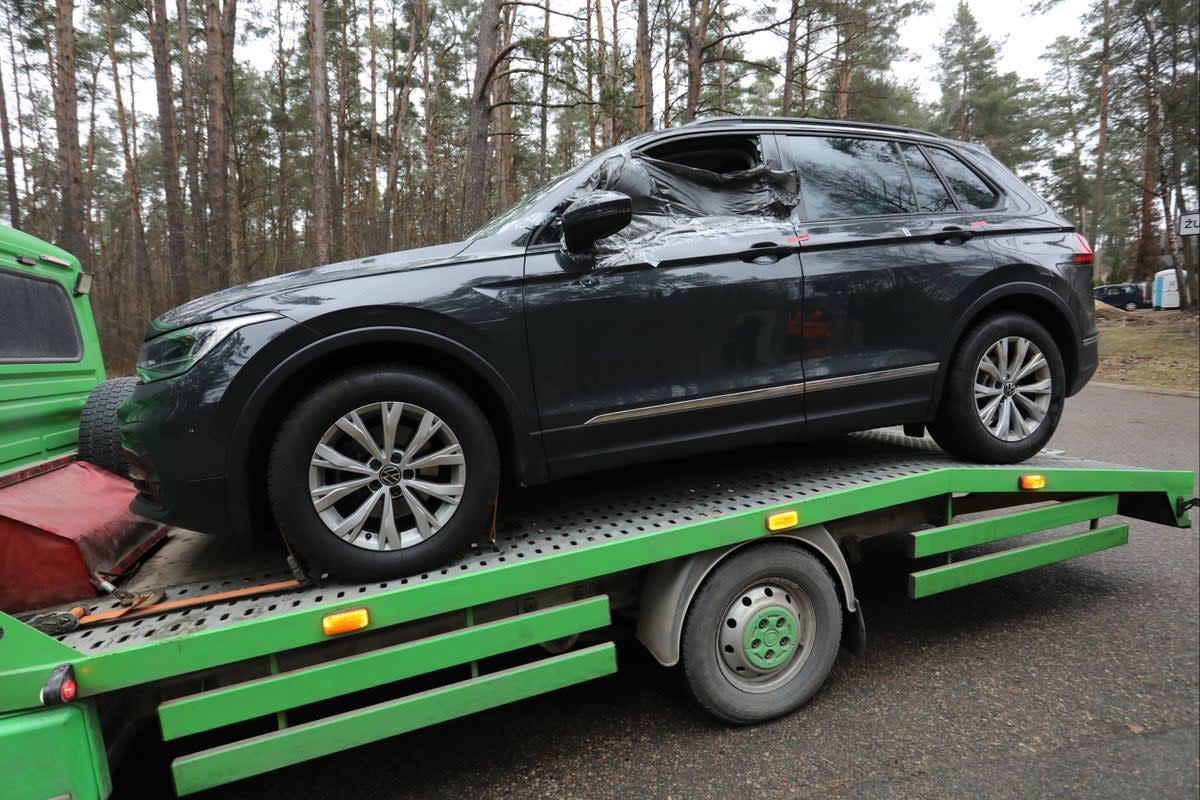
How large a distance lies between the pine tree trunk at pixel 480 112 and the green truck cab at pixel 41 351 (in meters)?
6.51

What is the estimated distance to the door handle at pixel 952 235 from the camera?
10.6 ft

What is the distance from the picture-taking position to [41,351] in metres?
3.18

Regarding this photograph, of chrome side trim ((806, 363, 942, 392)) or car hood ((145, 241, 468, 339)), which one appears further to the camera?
chrome side trim ((806, 363, 942, 392))

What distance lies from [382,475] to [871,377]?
2219mm

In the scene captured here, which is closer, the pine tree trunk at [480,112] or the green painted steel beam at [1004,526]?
the green painted steel beam at [1004,526]

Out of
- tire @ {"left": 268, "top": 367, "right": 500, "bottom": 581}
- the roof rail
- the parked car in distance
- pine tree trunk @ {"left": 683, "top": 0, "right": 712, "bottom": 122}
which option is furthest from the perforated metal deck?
the parked car in distance

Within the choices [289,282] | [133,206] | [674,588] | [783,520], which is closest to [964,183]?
[783,520]

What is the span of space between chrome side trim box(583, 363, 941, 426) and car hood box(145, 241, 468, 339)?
0.89 meters

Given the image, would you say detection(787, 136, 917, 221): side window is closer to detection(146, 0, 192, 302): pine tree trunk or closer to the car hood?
the car hood

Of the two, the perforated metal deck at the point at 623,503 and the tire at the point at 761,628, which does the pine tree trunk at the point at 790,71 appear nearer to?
the perforated metal deck at the point at 623,503

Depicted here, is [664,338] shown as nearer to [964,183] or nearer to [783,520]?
[783,520]

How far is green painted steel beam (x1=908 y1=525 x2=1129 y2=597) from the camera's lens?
10.0 ft

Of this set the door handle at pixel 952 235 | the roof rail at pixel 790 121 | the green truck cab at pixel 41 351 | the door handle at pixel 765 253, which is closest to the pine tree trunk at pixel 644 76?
the roof rail at pixel 790 121

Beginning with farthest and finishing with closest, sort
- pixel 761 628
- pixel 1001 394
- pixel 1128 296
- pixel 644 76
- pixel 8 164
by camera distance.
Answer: pixel 1128 296
pixel 8 164
pixel 644 76
pixel 1001 394
pixel 761 628
